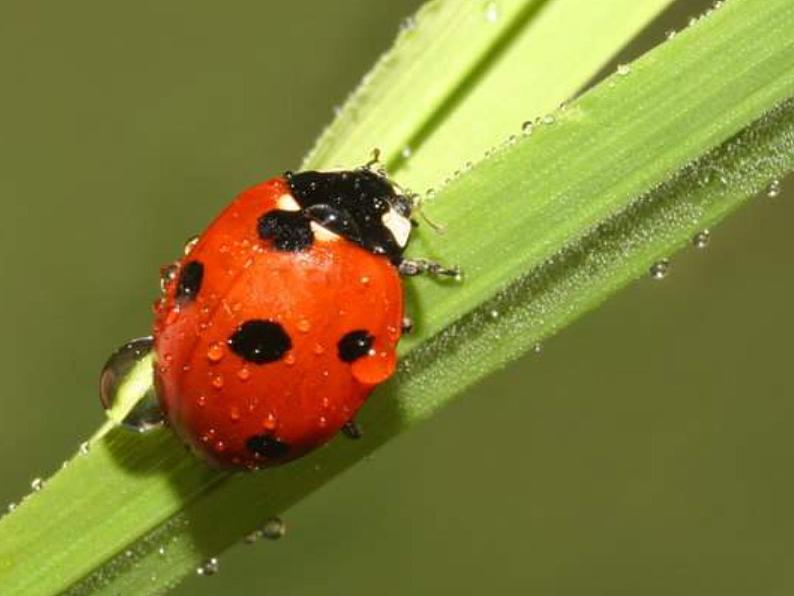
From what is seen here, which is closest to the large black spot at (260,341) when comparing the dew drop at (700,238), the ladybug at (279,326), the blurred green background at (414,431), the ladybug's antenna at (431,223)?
the ladybug at (279,326)

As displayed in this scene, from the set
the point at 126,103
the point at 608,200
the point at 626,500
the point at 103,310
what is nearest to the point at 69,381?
the point at 103,310

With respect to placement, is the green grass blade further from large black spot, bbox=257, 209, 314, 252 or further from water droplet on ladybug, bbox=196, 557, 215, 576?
water droplet on ladybug, bbox=196, 557, 215, 576

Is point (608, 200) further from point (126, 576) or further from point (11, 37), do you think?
point (11, 37)

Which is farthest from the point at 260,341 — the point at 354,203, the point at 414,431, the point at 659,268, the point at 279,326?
the point at 414,431

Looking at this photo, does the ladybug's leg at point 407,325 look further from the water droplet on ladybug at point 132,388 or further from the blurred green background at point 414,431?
the blurred green background at point 414,431

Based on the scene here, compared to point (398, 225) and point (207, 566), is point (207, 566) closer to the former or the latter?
point (207, 566)

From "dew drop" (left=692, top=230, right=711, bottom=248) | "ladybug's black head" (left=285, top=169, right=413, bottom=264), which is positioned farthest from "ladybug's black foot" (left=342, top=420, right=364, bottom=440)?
"dew drop" (left=692, top=230, right=711, bottom=248)
